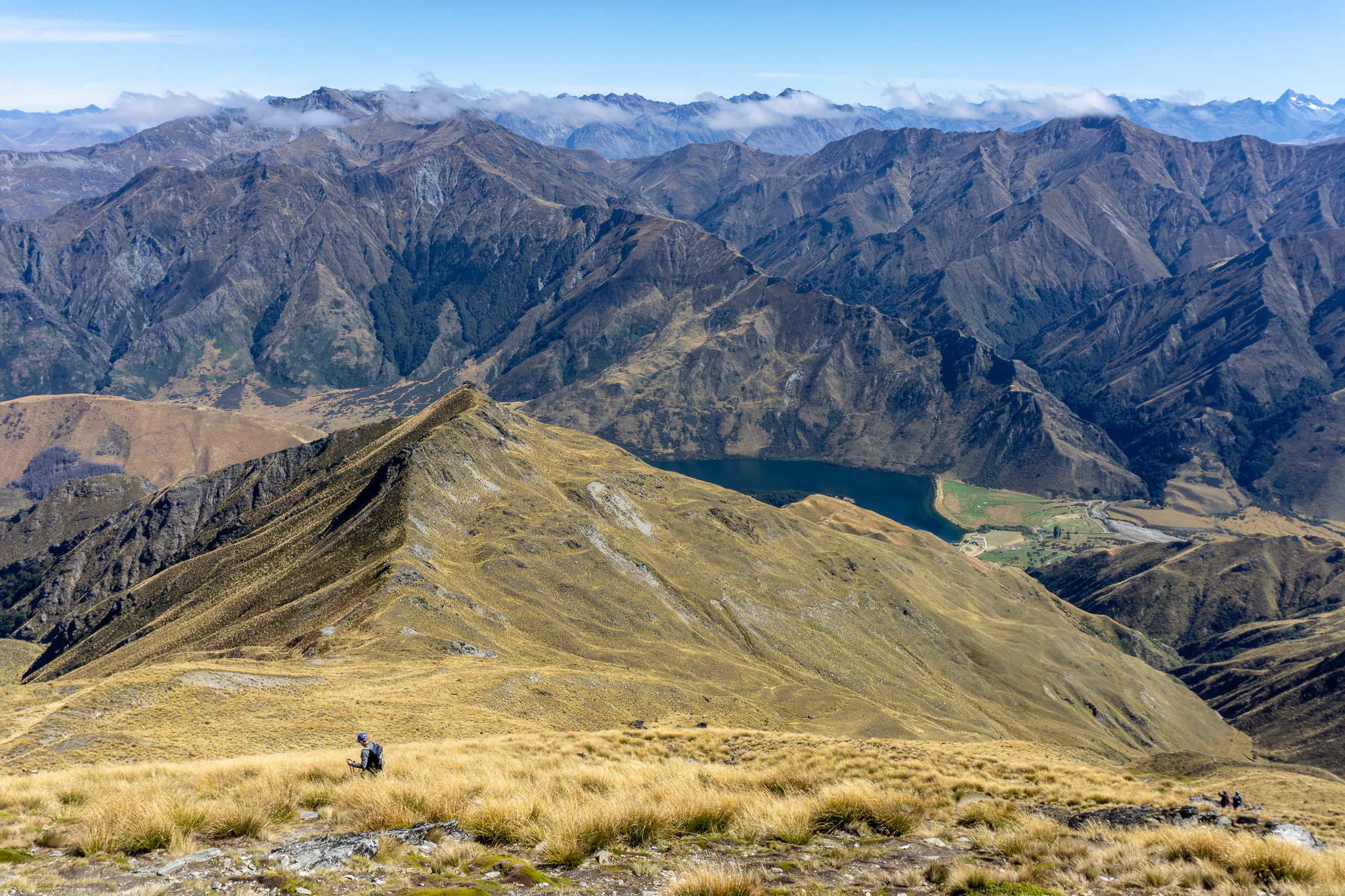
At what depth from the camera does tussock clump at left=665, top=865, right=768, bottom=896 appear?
11.8 m

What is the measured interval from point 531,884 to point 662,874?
2423 mm

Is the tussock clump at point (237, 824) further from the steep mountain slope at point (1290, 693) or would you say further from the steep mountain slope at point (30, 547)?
the steep mountain slope at point (1290, 693)

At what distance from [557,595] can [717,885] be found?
92939mm

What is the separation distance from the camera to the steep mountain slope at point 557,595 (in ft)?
274

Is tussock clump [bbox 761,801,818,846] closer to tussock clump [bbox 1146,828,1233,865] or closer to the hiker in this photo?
tussock clump [bbox 1146,828,1233,865]

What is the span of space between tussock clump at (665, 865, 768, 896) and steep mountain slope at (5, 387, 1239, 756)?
51.5m

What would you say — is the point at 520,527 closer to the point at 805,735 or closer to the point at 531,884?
the point at 805,735

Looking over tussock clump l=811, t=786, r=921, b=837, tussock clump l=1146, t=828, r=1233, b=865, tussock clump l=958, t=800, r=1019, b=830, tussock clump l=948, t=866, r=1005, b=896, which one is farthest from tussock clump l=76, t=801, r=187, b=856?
tussock clump l=1146, t=828, r=1233, b=865

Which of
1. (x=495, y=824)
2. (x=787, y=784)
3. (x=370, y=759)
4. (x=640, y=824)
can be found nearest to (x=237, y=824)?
(x=495, y=824)

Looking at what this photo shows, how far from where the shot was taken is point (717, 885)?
11.9 meters

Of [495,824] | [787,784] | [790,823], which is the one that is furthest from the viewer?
[787,784]

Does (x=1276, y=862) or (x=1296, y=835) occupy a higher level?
(x=1276, y=862)

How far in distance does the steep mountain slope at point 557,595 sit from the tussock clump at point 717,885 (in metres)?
51.5

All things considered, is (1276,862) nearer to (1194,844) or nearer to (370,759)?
(1194,844)
